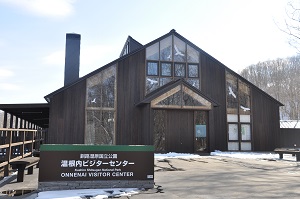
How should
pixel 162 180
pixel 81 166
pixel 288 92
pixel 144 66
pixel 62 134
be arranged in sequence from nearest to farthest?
pixel 81 166, pixel 162 180, pixel 62 134, pixel 144 66, pixel 288 92

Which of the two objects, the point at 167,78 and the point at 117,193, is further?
the point at 167,78

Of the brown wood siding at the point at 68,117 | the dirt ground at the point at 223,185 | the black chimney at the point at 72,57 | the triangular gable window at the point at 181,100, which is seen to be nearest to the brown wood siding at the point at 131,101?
the triangular gable window at the point at 181,100

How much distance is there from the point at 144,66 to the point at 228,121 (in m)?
7.59

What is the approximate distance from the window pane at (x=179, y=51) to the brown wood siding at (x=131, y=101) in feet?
8.76

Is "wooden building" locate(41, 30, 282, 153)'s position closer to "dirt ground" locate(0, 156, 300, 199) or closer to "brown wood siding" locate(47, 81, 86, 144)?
"brown wood siding" locate(47, 81, 86, 144)

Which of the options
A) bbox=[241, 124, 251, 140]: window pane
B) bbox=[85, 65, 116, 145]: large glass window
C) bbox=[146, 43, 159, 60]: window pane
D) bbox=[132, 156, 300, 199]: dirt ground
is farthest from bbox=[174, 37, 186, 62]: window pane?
bbox=[132, 156, 300, 199]: dirt ground

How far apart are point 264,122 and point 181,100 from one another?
8.10m

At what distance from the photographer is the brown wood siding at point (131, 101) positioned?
20055mm

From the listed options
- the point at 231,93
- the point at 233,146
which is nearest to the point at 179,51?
the point at 231,93

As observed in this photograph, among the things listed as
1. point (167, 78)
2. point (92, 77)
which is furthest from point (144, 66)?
point (92, 77)

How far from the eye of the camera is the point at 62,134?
18953mm

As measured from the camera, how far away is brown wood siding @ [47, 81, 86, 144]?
1888 cm

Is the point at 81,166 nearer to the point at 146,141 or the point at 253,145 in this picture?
the point at 146,141

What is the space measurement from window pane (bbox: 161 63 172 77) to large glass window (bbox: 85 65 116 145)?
3846 millimetres
